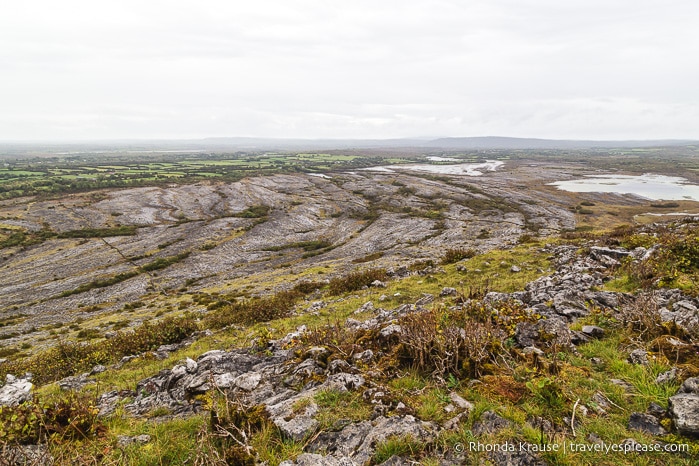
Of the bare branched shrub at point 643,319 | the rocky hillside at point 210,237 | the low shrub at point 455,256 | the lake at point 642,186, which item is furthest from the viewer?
the lake at point 642,186

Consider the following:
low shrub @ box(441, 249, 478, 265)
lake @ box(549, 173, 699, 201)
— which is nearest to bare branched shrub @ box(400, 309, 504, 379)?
low shrub @ box(441, 249, 478, 265)

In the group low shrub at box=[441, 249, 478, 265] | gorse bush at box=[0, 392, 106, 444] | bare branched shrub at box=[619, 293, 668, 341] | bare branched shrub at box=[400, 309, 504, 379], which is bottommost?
low shrub at box=[441, 249, 478, 265]

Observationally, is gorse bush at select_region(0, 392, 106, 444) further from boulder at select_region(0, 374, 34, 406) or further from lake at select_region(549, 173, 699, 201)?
lake at select_region(549, 173, 699, 201)

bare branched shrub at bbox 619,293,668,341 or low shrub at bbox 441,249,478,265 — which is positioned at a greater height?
bare branched shrub at bbox 619,293,668,341

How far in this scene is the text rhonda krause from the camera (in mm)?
5188

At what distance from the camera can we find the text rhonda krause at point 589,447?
5188 mm

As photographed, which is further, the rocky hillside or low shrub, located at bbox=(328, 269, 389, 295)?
the rocky hillside

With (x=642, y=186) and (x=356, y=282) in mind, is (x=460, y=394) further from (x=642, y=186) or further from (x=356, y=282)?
(x=642, y=186)

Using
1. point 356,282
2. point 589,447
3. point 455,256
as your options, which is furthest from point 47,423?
point 455,256

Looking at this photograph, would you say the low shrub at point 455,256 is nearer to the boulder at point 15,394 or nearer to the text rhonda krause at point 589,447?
the text rhonda krause at point 589,447

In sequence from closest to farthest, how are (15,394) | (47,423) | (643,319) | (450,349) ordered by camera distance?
(47,423) → (450,349) → (643,319) → (15,394)

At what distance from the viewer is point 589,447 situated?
540 cm

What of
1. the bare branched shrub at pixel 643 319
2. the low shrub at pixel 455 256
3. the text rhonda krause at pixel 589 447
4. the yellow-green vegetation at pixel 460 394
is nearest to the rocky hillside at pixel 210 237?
the low shrub at pixel 455 256

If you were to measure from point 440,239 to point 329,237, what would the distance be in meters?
23.6
